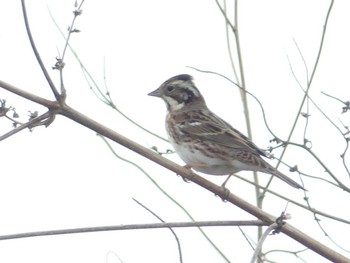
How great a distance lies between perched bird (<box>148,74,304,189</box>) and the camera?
624 cm

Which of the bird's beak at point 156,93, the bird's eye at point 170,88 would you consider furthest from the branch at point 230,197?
the bird's eye at point 170,88

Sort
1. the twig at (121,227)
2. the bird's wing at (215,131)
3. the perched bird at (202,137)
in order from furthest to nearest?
1. the bird's wing at (215,131)
2. the perched bird at (202,137)
3. the twig at (121,227)

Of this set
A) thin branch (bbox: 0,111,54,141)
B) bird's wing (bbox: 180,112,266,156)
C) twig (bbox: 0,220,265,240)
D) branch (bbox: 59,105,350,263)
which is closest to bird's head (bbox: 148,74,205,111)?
bird's wing (bbox: 180,112,266,156)

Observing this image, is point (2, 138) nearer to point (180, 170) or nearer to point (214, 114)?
point (180, 170)

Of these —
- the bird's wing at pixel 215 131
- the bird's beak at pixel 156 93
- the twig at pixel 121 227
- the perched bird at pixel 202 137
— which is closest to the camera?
the twig at pixel 121 227

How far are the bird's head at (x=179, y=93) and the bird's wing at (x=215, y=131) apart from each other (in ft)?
0.83

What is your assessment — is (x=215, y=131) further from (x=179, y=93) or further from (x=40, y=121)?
(x=40, y=121)

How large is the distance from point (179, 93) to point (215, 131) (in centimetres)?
67

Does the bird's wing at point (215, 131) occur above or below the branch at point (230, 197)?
above

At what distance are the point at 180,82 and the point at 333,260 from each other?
3.58 metres

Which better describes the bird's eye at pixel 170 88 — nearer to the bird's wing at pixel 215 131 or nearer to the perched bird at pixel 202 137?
the perched bird at pixel 202 137

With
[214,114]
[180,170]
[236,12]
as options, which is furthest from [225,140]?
[180,170]

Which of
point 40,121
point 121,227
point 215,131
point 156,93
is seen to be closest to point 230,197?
point 121,227

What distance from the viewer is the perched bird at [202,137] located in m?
6.24
